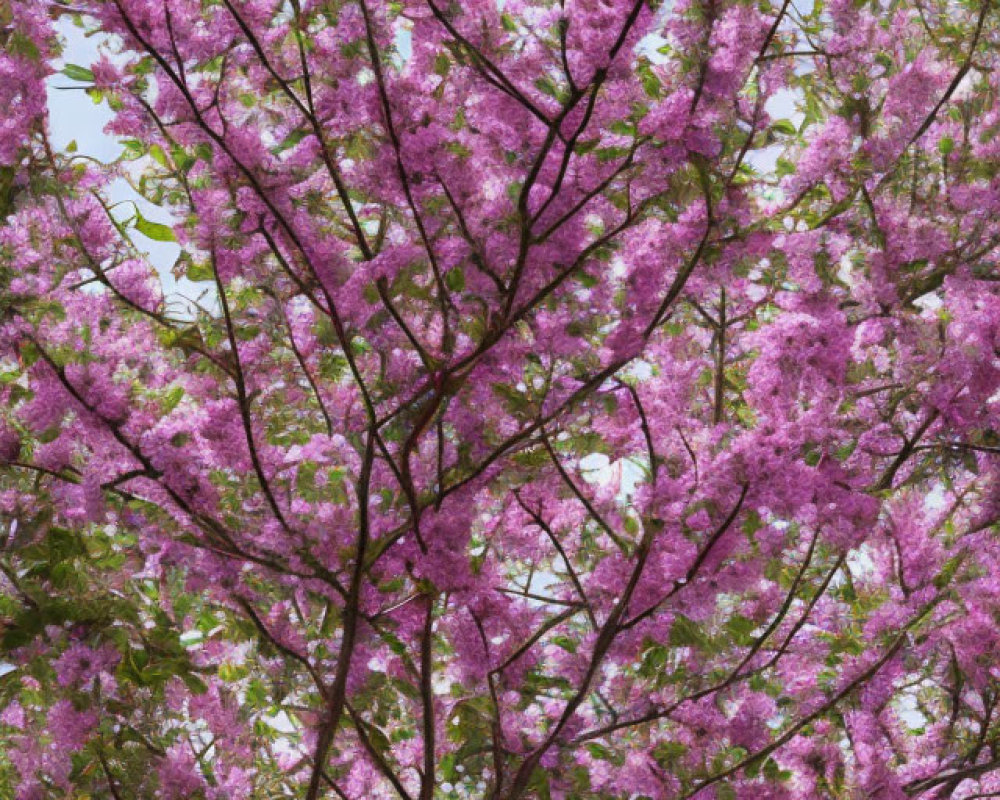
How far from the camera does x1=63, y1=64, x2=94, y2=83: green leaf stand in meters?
4.07

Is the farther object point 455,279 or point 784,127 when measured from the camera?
point 784,127

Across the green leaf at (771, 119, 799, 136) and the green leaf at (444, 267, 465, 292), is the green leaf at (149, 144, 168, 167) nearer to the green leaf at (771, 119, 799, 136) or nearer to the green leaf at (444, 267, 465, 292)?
the green leaf at (444, 267, 465, 292)

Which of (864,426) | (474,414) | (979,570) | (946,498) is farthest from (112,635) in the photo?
(946,498)

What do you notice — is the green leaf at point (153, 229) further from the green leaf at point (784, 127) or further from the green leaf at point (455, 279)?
the green leaf at point (784, 127)

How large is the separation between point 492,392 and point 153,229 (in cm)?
121

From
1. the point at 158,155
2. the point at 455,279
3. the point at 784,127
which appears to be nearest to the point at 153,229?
the point at 158,155

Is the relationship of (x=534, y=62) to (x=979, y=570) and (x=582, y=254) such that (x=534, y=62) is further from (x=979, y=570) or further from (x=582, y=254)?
(x=979, y=570)

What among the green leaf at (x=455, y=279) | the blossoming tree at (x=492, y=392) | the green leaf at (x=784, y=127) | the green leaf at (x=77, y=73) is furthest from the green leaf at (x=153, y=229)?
the green leaf at (x=784, y=127)

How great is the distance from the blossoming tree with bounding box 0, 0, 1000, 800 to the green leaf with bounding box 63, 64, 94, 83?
70 mm

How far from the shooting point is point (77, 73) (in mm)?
4082

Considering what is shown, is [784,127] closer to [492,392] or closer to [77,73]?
[492,392]

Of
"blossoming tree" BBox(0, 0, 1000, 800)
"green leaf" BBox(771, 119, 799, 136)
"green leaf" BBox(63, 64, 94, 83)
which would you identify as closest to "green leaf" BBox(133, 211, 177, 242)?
"blossoming tree" BBox(0, 0, 1000, 800)

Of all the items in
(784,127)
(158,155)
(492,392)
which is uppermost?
(158,155)

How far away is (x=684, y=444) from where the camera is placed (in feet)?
13.9
